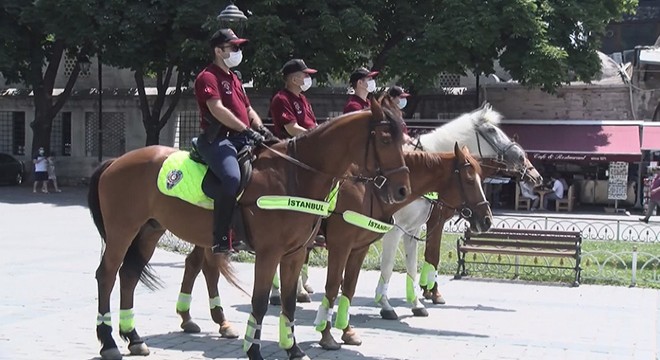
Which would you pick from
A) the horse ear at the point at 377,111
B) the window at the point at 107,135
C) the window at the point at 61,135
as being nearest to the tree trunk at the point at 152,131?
the window at the point at 107,135

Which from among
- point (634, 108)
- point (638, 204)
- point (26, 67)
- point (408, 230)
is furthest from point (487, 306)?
point (26, 67)

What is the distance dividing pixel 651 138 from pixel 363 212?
23.5 m

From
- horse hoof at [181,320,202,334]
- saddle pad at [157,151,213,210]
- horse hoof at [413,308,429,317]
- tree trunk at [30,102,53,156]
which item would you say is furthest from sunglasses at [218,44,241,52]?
tree trunk at [30,102,53,156]

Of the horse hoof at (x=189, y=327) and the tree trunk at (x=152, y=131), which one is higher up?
the tree trunk at (x=152, y=131)

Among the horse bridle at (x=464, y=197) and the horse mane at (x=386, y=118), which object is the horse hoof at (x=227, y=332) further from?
the horse bridle at (x=464, y=197)

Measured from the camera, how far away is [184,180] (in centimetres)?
764

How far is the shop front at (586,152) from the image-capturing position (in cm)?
2927

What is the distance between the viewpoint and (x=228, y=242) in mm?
7340

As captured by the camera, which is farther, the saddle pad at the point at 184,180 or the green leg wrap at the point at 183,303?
the green leg wrap at the point at 183,303

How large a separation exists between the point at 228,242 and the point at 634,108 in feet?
91.1

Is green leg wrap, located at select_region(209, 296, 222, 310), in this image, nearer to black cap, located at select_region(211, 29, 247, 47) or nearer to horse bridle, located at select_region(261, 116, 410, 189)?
horse bridle, located at select_region(261, 116, 410, 189)

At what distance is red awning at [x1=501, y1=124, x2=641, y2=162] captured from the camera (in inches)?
1145

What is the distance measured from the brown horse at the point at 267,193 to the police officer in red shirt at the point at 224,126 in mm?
202

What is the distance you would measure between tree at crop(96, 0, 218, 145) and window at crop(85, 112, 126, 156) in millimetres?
8984
